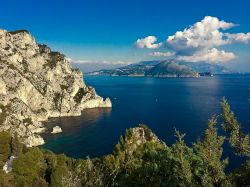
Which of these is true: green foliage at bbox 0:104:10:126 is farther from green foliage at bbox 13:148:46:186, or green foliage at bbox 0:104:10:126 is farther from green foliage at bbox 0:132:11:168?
green foliage at bbox 13:148:46:186

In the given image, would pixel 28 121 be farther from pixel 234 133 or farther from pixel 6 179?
pixel 234 133

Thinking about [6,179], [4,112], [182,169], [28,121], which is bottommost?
[28,121]

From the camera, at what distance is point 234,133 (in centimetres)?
2273

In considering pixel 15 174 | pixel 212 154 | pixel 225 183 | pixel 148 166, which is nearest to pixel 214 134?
pixel 212 154

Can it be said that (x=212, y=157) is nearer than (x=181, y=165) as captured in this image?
Yes

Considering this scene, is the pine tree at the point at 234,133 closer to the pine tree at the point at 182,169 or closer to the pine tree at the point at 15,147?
the pine tree at the point at 182,169

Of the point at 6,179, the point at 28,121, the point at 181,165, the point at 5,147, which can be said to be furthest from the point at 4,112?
the point at 181,165

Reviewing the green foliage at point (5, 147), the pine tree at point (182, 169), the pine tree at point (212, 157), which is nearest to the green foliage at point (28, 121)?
the green foliage at point (5, 147)

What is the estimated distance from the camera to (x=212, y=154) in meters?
23.2

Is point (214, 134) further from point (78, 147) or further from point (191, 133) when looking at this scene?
point (191, 133)

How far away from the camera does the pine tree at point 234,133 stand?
22656 mm

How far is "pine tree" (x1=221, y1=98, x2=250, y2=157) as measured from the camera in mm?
22656

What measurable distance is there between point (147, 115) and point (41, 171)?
419 feet

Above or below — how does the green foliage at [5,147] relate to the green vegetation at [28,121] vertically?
above
